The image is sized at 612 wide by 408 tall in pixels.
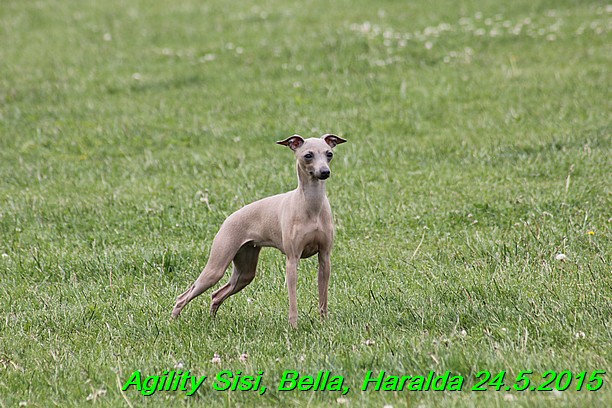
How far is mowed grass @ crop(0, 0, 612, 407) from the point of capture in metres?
4.89

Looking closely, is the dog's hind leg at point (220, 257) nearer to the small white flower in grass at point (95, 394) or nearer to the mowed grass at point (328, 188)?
the mowed grass at point (328, 188)

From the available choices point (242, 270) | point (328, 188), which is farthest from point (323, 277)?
point (328, 188)

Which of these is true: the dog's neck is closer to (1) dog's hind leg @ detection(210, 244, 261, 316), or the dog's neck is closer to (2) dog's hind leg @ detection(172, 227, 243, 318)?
(2) dog's hind leg @ detection(172, 227, 243, 318)

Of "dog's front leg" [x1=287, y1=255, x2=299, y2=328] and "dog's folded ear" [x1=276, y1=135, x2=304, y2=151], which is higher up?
"dog's folded ear" [x1=276, y1=135, x2=304, y2=151]

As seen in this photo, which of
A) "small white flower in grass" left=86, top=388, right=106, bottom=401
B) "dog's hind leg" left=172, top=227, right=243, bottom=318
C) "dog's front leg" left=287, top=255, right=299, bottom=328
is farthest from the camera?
"dog's hind leg" left=172, top=227, right=243, bottom=318

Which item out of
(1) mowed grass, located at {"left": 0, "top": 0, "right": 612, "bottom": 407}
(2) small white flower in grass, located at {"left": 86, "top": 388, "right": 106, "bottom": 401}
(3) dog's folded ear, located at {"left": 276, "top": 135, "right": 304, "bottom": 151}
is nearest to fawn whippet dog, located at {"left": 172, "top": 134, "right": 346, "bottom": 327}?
(3) dog's folded ear, located at {"left": 276, "top": 135, "right": 304, "bottom": 151}

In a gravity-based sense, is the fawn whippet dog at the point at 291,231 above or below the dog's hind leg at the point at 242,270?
above

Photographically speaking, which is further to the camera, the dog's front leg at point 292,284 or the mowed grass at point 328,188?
the dog's front leg at point 292,284

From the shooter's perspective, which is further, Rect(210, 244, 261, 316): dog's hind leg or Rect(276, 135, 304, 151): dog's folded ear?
Rect(210, 244, 261, 316): dog's hind leg

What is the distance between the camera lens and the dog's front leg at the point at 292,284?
17.5 ft

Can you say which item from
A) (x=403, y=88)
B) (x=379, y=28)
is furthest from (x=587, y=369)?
(x=379, y=28)

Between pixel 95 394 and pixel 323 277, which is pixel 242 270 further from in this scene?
pixel 95 394

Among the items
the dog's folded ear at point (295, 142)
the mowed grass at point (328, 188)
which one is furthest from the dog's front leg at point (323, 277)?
the dog's folded ear at point (295, 142)

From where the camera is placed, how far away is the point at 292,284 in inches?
212
